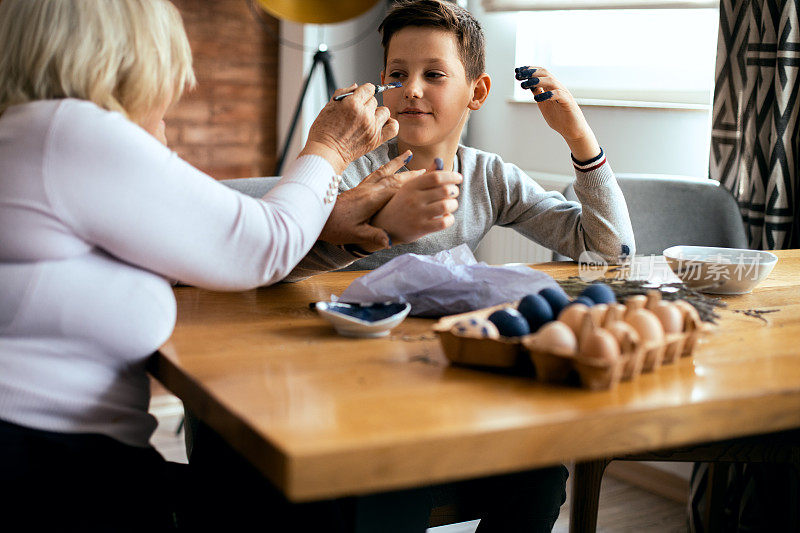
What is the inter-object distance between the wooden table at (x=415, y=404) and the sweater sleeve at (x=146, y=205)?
0.10 meters

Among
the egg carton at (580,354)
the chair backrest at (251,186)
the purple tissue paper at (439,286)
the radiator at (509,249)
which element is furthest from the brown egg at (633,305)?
the radiator at (509,249)

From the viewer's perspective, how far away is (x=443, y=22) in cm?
182

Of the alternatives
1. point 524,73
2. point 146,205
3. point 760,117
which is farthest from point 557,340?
point 760,117

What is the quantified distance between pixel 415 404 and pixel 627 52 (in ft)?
7.52

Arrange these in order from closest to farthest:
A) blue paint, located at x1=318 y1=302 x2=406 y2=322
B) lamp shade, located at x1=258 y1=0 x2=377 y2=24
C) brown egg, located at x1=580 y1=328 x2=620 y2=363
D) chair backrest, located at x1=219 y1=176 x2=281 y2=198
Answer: brown egg, located at x1=580 y1=328 x2=620 y2=363 < blue paint, located at x1=318 y1=302 x2=406 y2=322 < chair backrest, located at x1=219 y1=176 x2=281 y2=198 < lamp shade, located at x1=258 y1=0 x2=377 y2=24

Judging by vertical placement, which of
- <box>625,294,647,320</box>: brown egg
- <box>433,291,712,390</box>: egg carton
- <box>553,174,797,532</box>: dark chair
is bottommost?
<box>553,174,797,532</box>: dark chair

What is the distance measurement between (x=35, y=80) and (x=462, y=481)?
0.79m

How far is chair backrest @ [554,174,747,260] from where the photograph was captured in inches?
79.4

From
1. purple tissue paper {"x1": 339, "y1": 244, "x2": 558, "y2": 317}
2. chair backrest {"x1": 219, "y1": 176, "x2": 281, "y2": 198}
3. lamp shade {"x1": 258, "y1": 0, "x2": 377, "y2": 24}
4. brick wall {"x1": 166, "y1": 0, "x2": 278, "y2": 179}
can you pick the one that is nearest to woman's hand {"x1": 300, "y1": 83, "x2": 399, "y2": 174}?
purple tissue paper {"x1": 339, "y1": 244, "x2": 558, "y2": 317}

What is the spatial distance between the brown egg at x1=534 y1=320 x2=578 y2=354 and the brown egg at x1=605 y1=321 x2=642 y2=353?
0.04 m

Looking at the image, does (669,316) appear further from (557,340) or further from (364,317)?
(364,317)

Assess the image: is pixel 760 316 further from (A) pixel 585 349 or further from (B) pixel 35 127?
(B) pixel 35 127

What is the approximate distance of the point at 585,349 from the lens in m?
0.87

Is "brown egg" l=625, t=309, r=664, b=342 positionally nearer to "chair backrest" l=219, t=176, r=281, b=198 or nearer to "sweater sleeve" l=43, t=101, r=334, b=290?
"sweater sleeve" l=43, t=101, r=334, b=290
